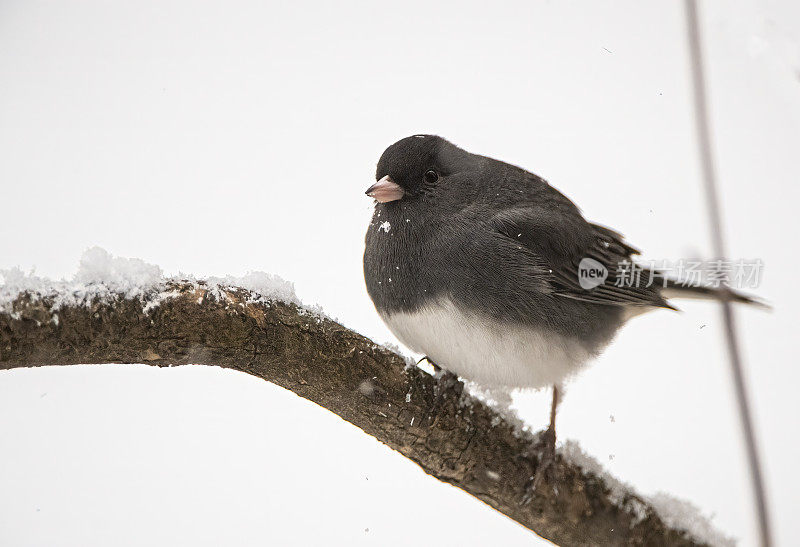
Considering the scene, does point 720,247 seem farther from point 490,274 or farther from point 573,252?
point 573,252

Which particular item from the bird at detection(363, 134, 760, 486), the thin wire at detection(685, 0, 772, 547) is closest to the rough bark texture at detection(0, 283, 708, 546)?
the bird at detection(363, 134, 760, 486)

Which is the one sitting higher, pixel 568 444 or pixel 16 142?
pixel 16 142

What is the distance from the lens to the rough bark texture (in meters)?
1.22

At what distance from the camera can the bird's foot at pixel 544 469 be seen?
1.67m

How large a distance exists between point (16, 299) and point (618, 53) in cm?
191

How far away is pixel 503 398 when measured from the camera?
72.6 inches

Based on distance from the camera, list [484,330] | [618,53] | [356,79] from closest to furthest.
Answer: [484,330], [618,53], [356,79]

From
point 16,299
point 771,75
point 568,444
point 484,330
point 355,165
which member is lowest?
point 16,299

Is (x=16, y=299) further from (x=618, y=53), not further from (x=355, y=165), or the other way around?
(x=618, y=53)

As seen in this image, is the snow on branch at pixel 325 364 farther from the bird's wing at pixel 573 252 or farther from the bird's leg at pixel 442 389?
the bird's wing at pixel 573 252

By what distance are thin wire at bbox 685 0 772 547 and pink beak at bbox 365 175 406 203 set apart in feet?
3.63

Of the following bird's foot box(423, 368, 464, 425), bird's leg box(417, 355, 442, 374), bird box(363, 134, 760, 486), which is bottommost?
bird's foot box(423, 368, 464, 425)

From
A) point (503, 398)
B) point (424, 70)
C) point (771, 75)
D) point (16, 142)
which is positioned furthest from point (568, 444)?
point (16, 142)

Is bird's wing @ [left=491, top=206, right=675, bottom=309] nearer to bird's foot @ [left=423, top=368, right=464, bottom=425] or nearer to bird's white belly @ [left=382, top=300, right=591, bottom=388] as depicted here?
bird's white belly @ [left=382, top=300, right=591, bottom=388]
